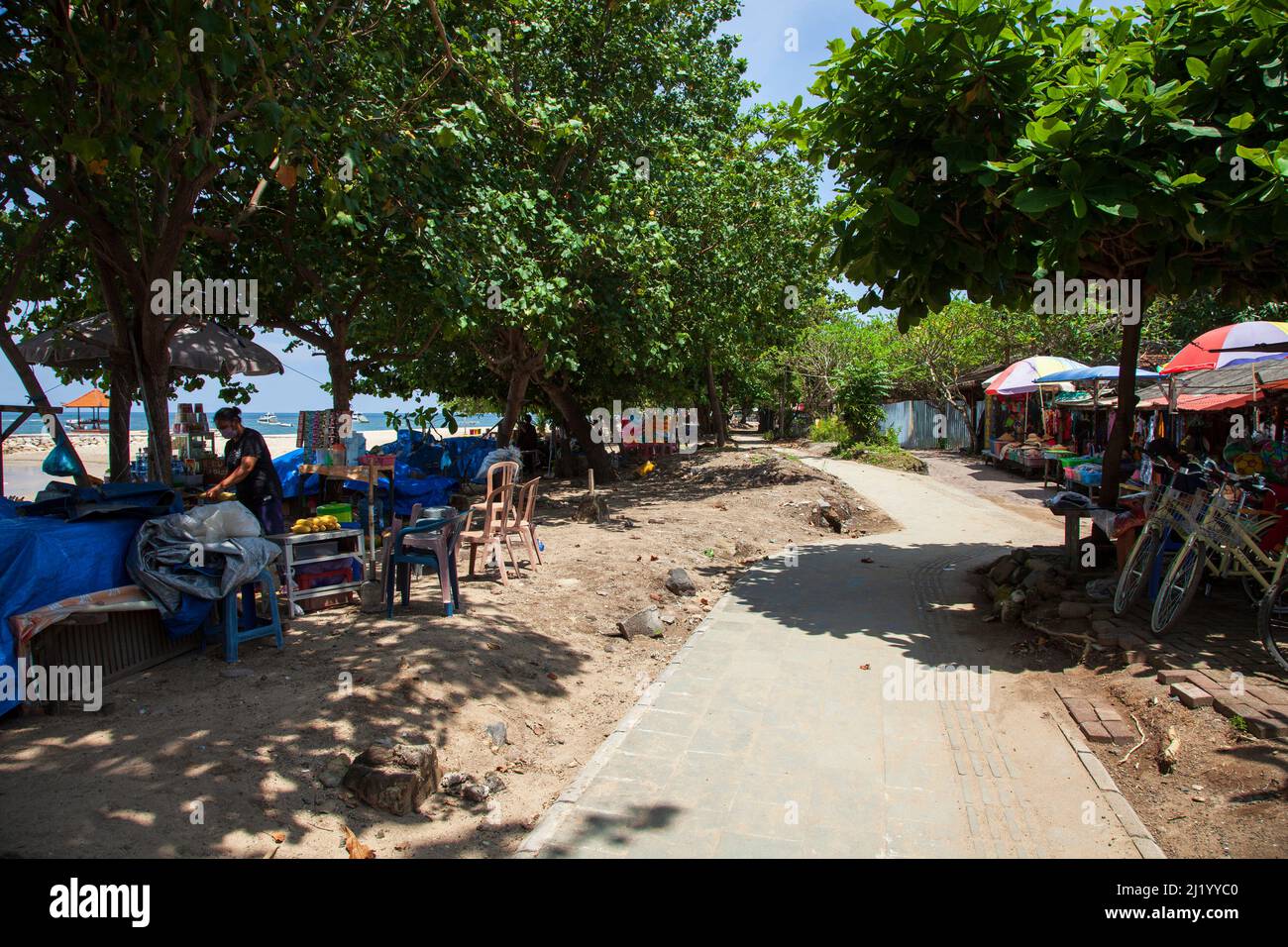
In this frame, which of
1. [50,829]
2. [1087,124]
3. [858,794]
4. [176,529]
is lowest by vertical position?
[858,794]

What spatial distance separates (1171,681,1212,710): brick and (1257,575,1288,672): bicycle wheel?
0.65 metres

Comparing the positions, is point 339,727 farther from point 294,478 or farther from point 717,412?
point 717,412

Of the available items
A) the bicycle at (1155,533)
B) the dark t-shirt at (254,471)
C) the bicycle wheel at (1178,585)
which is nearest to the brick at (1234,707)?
the bicycle wheel at (1178,585)

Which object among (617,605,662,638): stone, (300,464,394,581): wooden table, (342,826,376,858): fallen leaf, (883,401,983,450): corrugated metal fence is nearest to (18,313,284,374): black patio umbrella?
(300,464,394,581): wooden table

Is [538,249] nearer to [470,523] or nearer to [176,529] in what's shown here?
[470,523]

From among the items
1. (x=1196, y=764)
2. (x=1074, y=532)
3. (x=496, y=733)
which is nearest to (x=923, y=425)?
(x=1074, y=532)

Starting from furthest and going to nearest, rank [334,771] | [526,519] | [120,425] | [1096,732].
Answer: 1. [526,519]
2. [120,425]
3. [1096,732]
4. [334,771]

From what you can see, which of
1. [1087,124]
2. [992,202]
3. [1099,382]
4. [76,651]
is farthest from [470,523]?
[1099,382]

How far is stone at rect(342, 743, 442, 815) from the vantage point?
12.2 ft

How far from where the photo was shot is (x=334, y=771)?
386 centimetres

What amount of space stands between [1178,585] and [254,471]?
7.66 metres

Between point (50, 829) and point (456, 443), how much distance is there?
1334 cm

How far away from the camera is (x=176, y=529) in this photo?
4906 mm

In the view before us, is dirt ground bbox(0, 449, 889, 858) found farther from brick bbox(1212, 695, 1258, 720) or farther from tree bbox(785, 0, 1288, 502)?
tree bbox(785, 0, 1288, 502)
